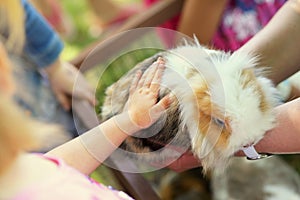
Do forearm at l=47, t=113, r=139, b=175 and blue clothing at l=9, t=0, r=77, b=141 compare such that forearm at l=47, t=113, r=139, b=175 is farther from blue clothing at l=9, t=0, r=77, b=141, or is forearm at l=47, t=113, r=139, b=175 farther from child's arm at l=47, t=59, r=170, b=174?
blue clothing at l=9, t=0, r=77, b=141

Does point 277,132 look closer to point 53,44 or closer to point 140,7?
point 53,44

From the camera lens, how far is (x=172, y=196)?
0.96 metres

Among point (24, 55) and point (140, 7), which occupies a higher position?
point (24, 55)

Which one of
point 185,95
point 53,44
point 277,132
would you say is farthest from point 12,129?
point 53,44

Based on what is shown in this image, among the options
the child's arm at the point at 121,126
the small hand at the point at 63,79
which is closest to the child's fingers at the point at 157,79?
the child's arm at the point at 121,126

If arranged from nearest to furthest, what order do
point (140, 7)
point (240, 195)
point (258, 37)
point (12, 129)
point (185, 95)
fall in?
1. point (12, 129)
2. point (185, 95)
3. point (258, 37)
4. point (240, 195)
5. point (140, 7)

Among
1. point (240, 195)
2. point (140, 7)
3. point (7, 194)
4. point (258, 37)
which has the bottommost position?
point (240, 195)

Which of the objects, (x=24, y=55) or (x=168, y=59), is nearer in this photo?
(x=168, y=59)

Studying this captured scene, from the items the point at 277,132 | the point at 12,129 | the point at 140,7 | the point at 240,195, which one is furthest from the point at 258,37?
the point at 140,7

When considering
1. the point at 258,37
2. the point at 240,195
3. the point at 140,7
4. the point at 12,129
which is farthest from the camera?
the point at 140,7

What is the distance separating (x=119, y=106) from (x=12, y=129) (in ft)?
0.69

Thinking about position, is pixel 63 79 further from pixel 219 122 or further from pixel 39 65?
pixel 219 122

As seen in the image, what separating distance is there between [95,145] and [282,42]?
0.98ft

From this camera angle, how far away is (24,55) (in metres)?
0.98
